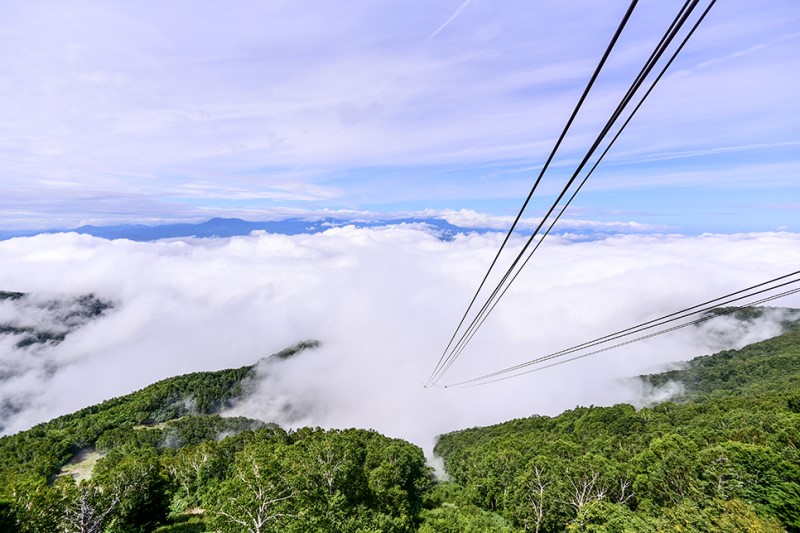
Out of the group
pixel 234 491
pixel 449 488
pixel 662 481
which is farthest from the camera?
pixel 449 488

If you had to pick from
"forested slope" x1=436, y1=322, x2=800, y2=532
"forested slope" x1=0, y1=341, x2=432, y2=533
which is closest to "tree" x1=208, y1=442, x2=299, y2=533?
"forested slope" x1=0, y1=341, x2=432, y2=533

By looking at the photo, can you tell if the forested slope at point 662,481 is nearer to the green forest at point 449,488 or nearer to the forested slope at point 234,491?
the green forest at point 449,488

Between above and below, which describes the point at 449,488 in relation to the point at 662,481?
below

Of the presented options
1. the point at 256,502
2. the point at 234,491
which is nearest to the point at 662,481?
the point at 256,502

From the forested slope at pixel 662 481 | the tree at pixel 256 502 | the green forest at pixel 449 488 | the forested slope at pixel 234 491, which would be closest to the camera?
the tree at pixel 256 502

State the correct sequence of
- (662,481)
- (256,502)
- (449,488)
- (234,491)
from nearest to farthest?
(256,502), (234,491), (662,481), (449,488)

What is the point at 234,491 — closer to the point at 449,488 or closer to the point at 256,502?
the point at 256,502

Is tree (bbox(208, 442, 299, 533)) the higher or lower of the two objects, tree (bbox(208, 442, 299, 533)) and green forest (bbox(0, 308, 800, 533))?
the higher

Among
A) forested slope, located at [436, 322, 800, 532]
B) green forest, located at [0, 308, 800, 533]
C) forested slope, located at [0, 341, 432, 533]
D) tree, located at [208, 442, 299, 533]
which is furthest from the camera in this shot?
forested slope, located at [436, 322, 800, 532]

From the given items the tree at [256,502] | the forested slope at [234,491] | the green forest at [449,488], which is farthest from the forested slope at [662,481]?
the tree at [256,502]

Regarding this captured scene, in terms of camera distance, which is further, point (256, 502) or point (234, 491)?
point (234, 491)

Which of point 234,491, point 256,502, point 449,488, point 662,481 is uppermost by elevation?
point 234,491

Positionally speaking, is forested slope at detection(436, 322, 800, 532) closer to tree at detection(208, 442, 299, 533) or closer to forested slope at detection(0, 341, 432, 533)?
forested slope at detection(0, 341, 432, 533)

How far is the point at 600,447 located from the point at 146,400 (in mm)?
180871
